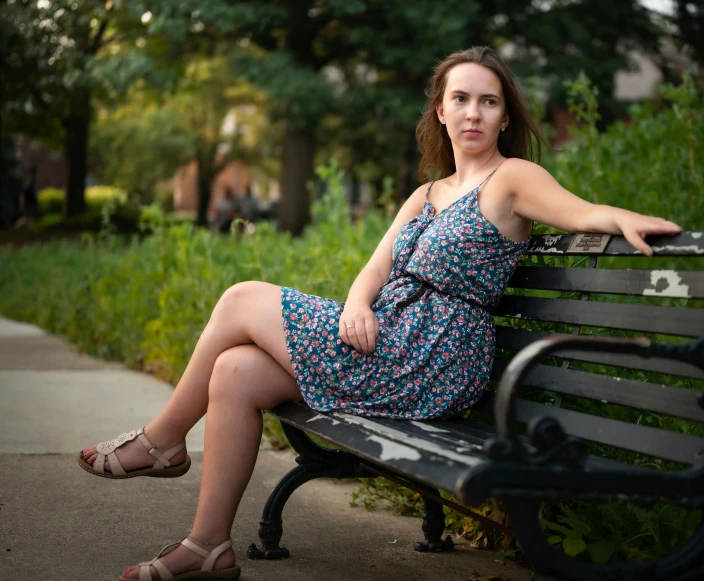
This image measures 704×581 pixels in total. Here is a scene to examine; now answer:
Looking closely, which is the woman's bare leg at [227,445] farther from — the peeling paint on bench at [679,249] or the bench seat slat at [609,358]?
the peeling paint on bench at [679,249]

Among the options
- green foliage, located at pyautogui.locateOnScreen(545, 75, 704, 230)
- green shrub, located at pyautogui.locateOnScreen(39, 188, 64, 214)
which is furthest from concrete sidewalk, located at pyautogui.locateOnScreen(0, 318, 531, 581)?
Answer: green shrub, located at pyautogui.locateOnScreen(39, 188, 64, 214)

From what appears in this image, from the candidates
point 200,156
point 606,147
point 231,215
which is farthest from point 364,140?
point 606,147

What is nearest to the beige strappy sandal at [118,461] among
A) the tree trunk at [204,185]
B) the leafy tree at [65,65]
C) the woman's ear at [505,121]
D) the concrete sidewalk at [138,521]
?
the concrete sidewalk at [138,521]

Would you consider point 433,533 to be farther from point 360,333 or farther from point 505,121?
point 505,121

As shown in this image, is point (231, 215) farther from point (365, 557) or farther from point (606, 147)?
point (365, 557)

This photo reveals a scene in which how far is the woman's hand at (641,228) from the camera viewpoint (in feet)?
7.66

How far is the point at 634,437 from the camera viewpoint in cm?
228

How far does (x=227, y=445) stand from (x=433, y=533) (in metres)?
0.87

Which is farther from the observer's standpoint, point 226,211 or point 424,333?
point 226,211

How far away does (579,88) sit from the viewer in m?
5.07

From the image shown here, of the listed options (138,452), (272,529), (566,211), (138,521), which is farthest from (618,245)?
(138,521)

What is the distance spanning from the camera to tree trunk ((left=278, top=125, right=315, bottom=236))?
1922 centimetres

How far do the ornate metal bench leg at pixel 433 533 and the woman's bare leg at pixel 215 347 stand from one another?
72 centimetres

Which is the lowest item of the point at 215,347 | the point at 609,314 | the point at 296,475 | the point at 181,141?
the point at 296,475
